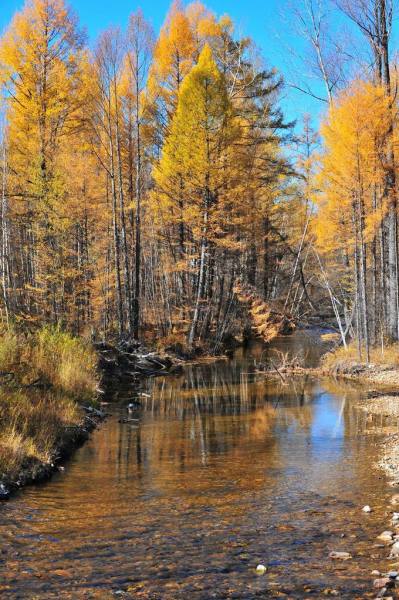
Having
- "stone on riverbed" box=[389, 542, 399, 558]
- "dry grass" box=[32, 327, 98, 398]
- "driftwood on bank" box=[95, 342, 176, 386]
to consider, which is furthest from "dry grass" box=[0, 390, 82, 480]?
"driftwood on bank" box=[95, 342, 176, 386]

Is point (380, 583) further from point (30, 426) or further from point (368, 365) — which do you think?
point (368, 365)

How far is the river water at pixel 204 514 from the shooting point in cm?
400

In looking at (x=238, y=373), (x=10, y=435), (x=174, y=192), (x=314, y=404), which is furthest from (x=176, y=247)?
(x=10, y=435)

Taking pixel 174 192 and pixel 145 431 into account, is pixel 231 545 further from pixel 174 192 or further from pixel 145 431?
pixel 174 192

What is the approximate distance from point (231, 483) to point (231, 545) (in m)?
2.09

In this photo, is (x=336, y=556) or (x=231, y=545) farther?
(x=231, y=545)

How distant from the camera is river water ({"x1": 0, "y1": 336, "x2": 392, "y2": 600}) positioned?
400cm

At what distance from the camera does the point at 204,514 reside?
566cm

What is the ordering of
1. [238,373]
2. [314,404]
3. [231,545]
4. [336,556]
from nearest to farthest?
[336,556]
[231,545]
[314,404]
[238,373]

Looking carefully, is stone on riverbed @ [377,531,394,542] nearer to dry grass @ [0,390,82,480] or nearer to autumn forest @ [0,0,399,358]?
dry grass @ [0,390,82,480]

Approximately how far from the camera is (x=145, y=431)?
32.9 feet

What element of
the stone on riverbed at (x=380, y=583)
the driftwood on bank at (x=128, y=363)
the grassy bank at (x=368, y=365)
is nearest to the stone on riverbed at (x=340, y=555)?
the stone on riverbed at (x=380, y=583)

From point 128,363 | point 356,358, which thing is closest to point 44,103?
point 128,363

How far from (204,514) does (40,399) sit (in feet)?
14.2
